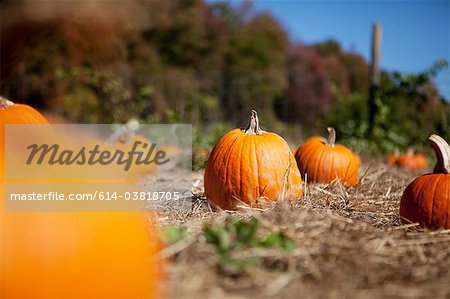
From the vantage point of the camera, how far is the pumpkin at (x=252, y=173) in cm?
279

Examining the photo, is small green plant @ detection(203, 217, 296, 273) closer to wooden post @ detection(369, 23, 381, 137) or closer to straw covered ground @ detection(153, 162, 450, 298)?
straw covered ground @ detection(153, 162, 450, 298)

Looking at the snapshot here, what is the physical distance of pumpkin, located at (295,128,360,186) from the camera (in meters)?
3.77

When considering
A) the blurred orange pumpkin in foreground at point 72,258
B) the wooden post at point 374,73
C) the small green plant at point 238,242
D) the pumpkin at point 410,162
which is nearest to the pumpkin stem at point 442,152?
the small green plant at point 238,242

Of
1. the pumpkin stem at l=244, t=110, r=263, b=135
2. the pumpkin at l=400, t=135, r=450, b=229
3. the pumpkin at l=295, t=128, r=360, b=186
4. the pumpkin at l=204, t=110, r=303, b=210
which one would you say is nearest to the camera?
the pumpkin at l=400, t=135, r=450, b=229

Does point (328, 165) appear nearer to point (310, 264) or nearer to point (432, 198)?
point (432, 198)

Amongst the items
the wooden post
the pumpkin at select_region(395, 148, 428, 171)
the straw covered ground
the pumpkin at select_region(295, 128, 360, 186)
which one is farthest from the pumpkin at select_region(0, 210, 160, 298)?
the wooden post

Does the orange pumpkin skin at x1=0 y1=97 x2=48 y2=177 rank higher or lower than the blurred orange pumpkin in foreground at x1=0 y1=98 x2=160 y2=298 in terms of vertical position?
higher

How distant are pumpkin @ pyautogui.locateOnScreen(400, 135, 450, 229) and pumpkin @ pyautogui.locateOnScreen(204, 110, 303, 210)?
65 cm

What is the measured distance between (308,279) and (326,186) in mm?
2157

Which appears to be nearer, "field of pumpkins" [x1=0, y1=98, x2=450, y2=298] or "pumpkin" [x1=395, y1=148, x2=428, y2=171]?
"field of pumpkins" [x1=0, y1=98, x2=450, y2=298]

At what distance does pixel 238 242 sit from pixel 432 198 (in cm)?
138

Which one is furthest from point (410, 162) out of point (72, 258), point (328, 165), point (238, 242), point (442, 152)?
point (72, 258)

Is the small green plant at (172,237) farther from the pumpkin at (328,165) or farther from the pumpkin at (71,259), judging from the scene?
the pumpkin at (328,165)

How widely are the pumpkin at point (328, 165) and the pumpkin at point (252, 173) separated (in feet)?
3.23
